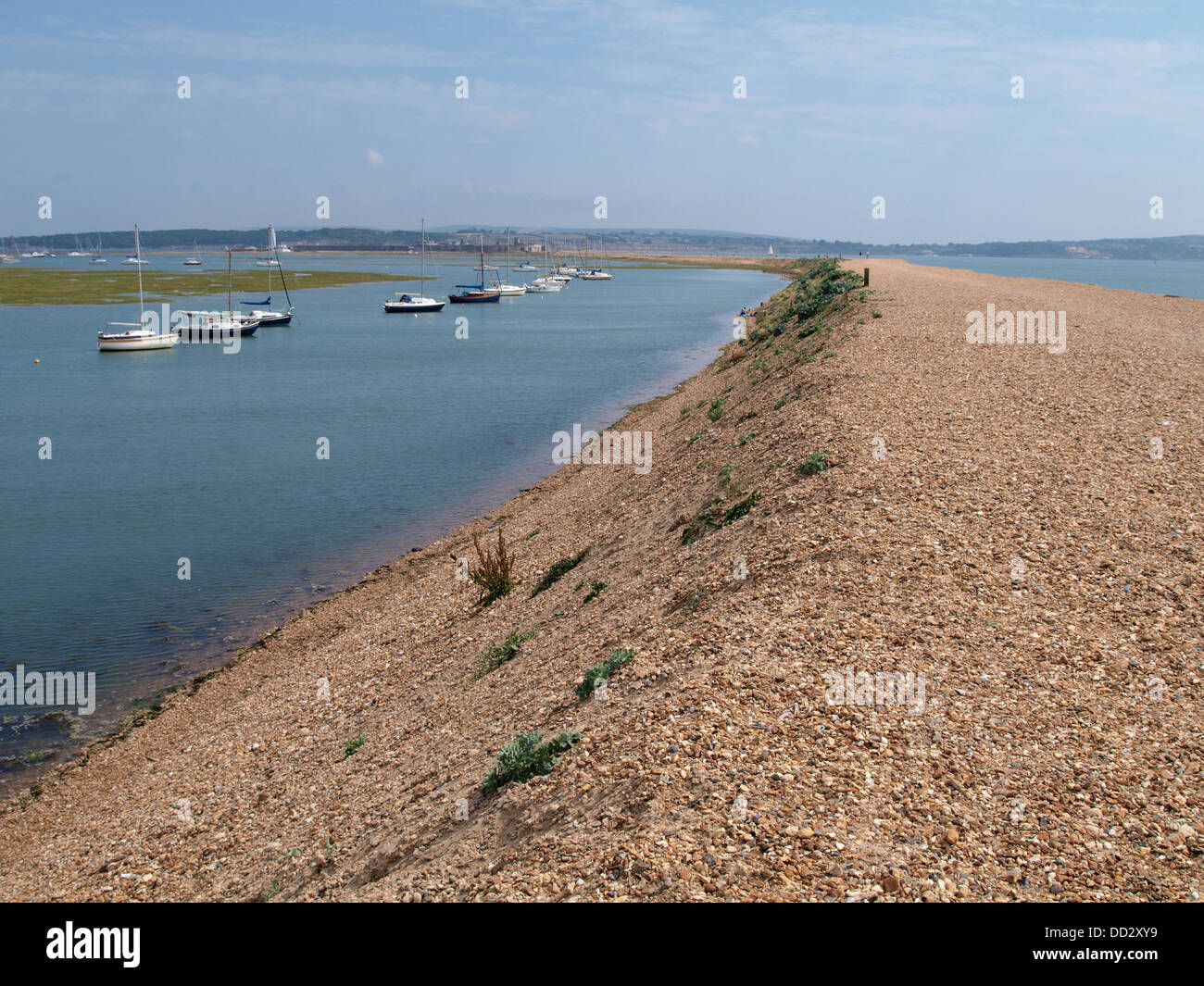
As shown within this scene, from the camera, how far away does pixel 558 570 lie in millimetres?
15094

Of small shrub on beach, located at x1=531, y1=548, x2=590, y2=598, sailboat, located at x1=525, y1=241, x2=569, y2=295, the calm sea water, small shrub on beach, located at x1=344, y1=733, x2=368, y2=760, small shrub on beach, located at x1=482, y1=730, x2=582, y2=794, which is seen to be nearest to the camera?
small shrub on beach, located at x1=482, y1=730, x2=582, y2=794

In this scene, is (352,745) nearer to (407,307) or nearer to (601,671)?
(601,671)

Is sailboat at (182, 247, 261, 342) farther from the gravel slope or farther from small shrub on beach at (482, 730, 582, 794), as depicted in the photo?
small shrub on beach at (482, 730, 582, 794)

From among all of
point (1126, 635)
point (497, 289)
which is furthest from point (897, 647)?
point (497, 289)

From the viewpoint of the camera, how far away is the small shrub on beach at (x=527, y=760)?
7.48 m

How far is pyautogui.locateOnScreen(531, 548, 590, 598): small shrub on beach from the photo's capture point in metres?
14.5

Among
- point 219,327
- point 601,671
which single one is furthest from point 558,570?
point 219,327

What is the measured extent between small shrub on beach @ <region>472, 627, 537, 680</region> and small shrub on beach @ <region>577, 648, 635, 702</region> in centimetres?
271

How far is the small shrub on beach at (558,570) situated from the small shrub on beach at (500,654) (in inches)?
83.6

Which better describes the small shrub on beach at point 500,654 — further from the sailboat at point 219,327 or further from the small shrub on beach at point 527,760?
the sailboat at point 219,327

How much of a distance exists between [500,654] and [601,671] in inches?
126

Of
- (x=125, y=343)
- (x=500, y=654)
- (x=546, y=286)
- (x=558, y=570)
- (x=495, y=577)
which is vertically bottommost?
(x=500, y=654)

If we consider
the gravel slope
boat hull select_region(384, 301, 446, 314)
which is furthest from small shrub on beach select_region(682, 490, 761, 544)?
boat hull select_region(384, 301, 446, 314)
